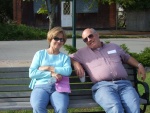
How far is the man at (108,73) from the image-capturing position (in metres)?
5.59

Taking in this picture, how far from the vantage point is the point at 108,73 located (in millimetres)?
5898

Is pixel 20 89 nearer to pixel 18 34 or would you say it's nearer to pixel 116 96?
pixel 116 96

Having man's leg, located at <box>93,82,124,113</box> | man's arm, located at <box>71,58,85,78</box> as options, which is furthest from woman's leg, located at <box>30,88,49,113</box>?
man's leg, located at <box>93,82,124,113</box>

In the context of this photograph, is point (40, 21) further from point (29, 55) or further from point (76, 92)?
point (76, 92)

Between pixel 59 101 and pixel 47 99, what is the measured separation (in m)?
0.17

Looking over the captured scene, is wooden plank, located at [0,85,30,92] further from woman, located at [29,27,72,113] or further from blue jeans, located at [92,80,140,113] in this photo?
blue jeans, located at [92,80,140,113]

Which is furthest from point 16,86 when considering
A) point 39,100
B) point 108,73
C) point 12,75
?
point 108,73

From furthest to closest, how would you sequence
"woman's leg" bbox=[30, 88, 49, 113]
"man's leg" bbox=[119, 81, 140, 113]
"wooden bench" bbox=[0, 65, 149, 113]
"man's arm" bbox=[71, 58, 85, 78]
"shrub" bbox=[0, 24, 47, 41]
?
"shrub" bbox=[0, 24, 47, 41] < "wooden bench" bbox=[0, 65, 149, 113] < "man's arm" bbox=[71, 58, 85, 78] < "man's leg" bbox=[119, 81, 140, 113] < "woman's leg" bbox=[30, 88, 49, 113]

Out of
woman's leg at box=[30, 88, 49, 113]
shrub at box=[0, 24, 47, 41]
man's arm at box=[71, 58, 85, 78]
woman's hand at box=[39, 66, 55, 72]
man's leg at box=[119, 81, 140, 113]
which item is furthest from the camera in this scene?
shrub at box=[0, 24, 47, 41]

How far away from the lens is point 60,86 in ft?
18.9

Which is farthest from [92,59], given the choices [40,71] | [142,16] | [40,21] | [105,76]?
[40,21]

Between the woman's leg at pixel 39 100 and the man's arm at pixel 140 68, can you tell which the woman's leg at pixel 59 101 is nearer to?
the woman's leg at pixel 39 100

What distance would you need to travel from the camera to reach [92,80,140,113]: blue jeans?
18.1 ft

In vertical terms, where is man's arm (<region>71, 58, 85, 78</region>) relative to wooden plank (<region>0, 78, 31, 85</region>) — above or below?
above
